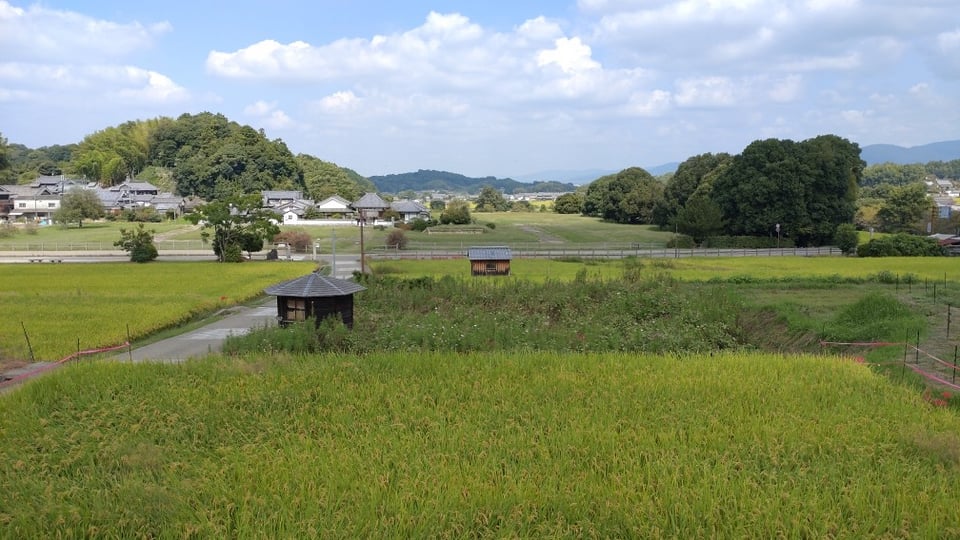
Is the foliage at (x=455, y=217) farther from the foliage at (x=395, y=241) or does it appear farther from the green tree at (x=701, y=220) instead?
the green tree at (x=701, y=220)

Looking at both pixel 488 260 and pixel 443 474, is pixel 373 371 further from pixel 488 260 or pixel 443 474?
pixel 488 260

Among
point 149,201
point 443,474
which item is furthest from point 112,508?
point 149,201

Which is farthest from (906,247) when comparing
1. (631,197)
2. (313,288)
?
(313,288)

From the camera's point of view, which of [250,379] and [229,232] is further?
[229,232]

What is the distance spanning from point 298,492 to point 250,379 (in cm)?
434

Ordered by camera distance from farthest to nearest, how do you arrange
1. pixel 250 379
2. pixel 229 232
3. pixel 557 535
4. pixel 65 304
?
pixel 229 232
pixel 65 304
pixel 250 379
pixel 557 535

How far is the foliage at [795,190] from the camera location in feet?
150

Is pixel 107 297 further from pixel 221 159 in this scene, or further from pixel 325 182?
pixel 325 182

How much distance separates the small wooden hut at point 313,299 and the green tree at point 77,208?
2275 inches

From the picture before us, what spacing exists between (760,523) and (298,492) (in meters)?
4.69

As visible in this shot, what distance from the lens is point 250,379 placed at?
35.2 feet

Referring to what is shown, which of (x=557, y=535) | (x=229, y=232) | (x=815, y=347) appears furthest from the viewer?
(x=229, y=232)

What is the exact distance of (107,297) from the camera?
2334 cm

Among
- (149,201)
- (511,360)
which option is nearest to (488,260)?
(511,360)
